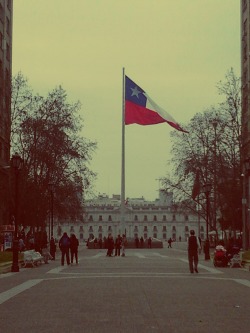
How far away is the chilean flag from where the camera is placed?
174 ft

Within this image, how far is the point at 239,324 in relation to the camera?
1371 cm

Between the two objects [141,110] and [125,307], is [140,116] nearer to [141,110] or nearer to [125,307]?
[141,110]

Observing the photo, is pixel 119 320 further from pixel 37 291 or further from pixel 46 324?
pixel 37 291

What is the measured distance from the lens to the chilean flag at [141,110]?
52938 mm

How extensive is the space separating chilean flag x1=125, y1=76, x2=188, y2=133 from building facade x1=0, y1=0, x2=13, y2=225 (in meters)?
10.1

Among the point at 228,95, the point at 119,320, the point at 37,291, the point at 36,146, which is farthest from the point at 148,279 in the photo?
the point at 36,146

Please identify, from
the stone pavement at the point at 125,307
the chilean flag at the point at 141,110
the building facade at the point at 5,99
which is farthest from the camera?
the building facade at the point at 5,99

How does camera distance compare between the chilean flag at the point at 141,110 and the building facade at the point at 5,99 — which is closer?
the chilean flag at the point at 141,110

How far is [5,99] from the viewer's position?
6556 centimetres

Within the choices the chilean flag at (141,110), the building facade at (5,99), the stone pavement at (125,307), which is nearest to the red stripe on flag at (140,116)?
the chilean flag at (141,110)

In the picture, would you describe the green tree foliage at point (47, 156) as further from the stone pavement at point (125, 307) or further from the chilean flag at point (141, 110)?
the stone pavement at point (125, 307)

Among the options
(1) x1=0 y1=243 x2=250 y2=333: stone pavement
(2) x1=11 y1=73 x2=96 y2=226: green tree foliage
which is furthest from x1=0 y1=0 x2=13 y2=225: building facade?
(1) x1=0 y1=243 x2=250 y2=333: stone pavement

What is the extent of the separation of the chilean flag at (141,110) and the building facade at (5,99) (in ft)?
33.2

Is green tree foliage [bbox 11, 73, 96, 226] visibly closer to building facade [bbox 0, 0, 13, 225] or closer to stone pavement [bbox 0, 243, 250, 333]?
building facade [bbox 0, 0, 13, 225]
